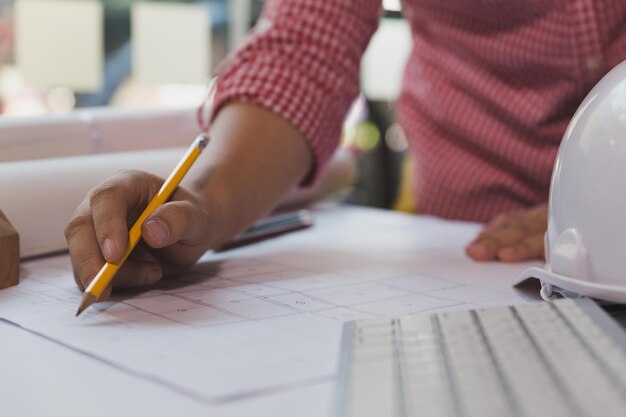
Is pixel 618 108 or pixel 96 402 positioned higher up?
pixel 618 108

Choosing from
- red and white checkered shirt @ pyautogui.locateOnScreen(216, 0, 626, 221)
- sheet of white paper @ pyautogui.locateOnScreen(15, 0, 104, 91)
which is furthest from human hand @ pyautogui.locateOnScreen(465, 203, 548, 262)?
sheet of white paper @ pyautogui.locateOnScreen(15, 0, 104, 91)

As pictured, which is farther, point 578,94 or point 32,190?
point 578,94

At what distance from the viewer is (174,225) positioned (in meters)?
0.63

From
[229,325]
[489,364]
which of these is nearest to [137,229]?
Answer: [229,325]

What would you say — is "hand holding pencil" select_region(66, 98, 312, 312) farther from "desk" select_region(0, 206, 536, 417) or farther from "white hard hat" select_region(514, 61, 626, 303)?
"white hard hat" select_region(514, 61, 626, 303)

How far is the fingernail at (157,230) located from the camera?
62 centimetres

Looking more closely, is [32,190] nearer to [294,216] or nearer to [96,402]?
[294,216]

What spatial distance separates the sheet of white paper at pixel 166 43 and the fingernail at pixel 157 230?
0.94 m

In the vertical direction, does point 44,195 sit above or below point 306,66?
below

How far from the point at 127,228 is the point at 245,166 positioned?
0.20 meters

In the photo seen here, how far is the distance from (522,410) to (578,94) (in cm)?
61

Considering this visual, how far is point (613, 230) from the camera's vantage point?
0.52m

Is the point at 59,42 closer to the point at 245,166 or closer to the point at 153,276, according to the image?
the point at 245,166

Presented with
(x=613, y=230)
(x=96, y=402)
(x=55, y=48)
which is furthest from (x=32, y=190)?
(x=55, y=48)
